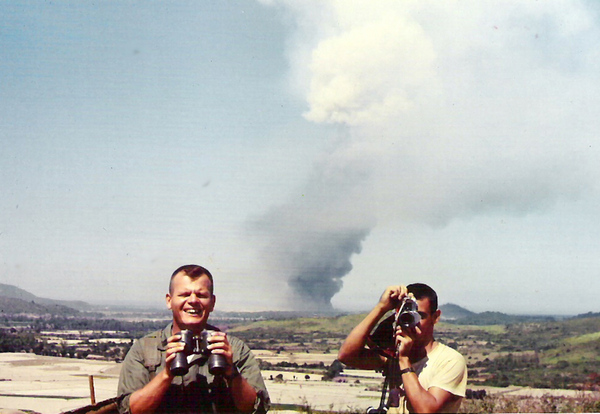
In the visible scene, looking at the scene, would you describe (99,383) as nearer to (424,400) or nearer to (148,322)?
(148,322)

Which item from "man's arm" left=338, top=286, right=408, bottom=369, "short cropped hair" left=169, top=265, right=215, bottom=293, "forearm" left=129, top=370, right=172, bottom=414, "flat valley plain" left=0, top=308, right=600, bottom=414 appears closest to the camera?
"forearm" left=129, top=370, right=172, bottom=414

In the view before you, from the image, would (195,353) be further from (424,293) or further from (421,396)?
(424,293)

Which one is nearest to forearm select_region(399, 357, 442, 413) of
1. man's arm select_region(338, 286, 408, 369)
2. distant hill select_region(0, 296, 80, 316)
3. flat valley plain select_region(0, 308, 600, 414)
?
man's arm select_region(338, 286, 408, 369)

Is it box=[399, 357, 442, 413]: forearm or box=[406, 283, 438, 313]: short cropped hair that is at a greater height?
box=[406, 283, 438, 313]: short cropped hair

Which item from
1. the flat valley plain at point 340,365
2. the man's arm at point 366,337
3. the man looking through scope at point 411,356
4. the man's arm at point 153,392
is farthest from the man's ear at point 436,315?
the flat valley plain at point 340,365

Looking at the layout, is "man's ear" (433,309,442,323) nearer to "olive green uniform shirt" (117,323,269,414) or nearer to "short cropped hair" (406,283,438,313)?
"short cropped hair" (406,283,438,313)

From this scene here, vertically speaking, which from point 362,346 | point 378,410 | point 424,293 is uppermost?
point 424,293

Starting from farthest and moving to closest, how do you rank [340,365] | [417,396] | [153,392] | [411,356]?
[340,365], [411,356], [153,392], [417,396]

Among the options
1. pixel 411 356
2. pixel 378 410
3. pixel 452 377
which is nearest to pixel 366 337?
pixel 411 356

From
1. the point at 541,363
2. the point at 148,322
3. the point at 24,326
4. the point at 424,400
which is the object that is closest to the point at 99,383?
the point at 24,326

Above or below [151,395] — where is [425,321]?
above
